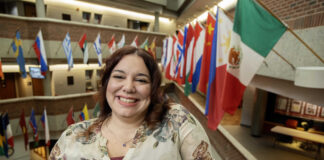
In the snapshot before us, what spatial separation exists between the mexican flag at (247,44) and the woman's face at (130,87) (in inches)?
77.0

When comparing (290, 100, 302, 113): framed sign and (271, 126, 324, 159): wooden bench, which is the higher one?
(290, 100, 302, 113): framed sign

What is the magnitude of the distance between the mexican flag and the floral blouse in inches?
72.6

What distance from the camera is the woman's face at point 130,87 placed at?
1.25m

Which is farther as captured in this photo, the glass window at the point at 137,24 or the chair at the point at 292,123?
the glass window at the point at 137,24

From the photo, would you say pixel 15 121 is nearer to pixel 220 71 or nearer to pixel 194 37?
pixel 194 37

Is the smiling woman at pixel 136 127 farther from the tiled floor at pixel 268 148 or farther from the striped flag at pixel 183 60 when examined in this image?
the tiled floor at pixel 268 148

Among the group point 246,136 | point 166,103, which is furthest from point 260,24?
point 246,136

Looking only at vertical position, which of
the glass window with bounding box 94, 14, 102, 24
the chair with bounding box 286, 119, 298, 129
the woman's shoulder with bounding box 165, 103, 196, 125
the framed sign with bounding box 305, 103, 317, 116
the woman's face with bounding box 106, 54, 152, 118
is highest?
the glass window with bounding box 94, 14, 102, 24

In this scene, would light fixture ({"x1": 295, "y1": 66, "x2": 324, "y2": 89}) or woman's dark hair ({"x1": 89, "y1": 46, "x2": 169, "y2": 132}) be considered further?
light fixture ({"x1": 295, "y1": 66, "x2": 324, "y2": 89})

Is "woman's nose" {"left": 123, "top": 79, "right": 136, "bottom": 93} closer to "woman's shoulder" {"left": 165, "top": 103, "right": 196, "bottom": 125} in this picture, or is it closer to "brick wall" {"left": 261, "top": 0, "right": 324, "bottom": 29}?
"woman's shoulder" {"left": 165, "top": 103, "right": 196, "bottom": 125}

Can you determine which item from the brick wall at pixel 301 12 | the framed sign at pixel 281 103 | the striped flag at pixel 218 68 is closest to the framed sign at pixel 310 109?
the framed sign at pixel 281 103

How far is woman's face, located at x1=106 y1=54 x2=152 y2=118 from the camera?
1.25m

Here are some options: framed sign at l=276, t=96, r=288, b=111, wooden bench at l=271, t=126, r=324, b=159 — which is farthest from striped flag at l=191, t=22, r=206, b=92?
framed sign at l=276, t=96, r=288, b=111

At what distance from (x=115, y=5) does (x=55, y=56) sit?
5.55 m
